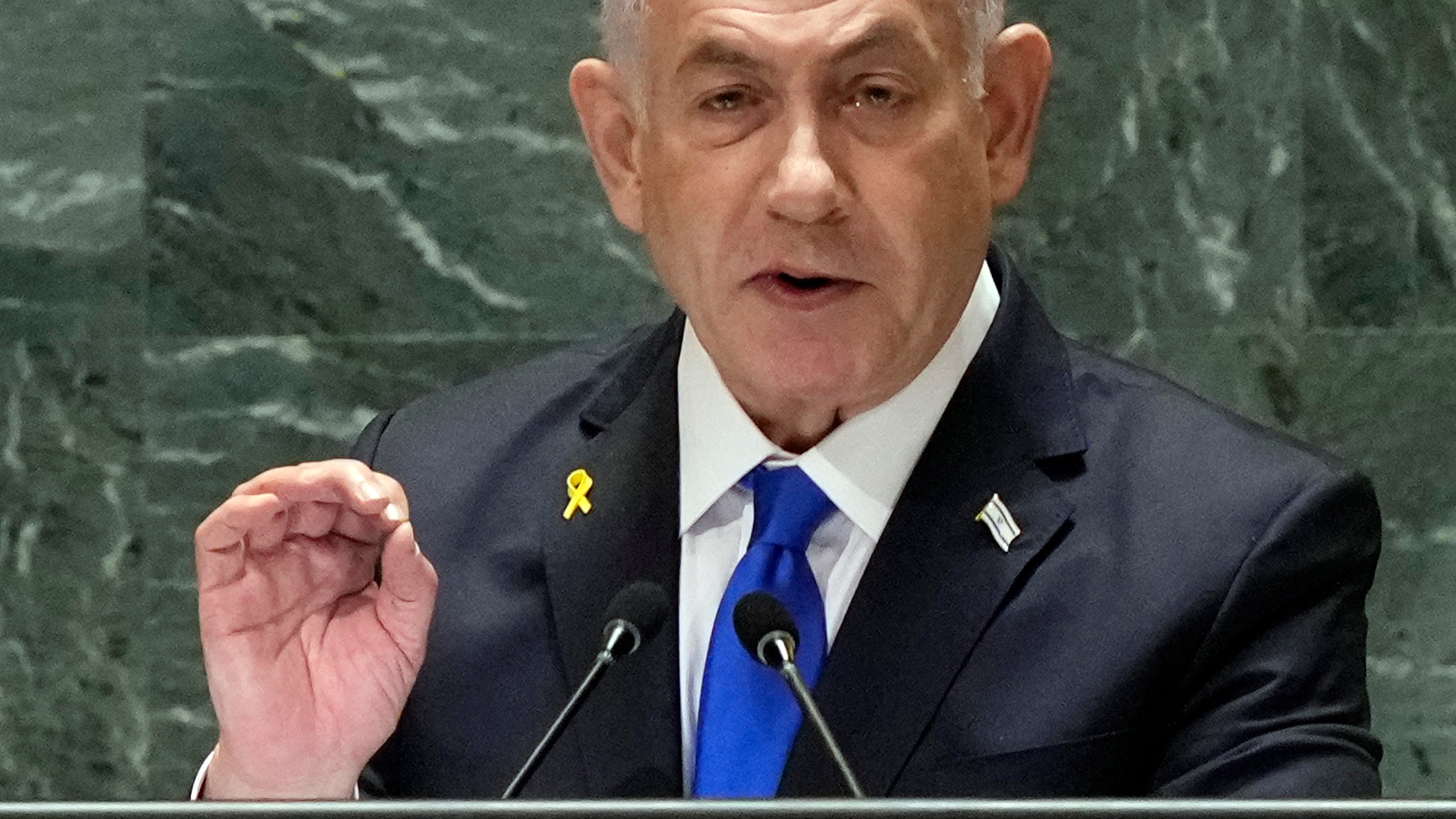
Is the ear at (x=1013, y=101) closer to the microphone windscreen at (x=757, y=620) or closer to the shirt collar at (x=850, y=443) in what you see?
the shirt collar at (x=850, y=443)

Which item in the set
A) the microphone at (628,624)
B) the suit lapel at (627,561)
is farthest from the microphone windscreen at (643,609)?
the suit lapel at (627,561)

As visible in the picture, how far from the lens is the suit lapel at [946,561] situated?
2082 mm

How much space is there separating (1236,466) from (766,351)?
1.62 feet

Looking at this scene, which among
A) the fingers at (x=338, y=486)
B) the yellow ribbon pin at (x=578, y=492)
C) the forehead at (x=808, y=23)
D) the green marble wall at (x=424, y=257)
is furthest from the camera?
the green marble wall at (x=424, y=257)

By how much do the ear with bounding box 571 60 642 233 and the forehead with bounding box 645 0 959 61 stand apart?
215 mm

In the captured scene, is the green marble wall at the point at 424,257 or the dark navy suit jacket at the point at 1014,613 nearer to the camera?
the dark navy suit jacket at the point at 1014,613

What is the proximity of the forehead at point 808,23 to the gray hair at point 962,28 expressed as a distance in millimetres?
46

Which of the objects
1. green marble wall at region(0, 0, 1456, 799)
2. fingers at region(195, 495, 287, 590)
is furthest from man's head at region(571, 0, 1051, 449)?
green marble wall at region(0, 0, 1456, 799)

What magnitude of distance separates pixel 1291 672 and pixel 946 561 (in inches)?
13.8

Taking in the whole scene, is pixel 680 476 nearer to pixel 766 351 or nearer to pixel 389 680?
pixel 766 351

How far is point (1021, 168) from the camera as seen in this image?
230cm

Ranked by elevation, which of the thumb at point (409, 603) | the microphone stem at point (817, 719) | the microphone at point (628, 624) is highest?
the microphone stem at point (817, 719)

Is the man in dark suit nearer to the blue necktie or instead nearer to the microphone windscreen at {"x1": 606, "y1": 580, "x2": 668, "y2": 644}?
the blue necktie

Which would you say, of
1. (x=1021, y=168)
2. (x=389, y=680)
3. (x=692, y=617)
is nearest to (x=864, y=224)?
(x=1021, y=168)
